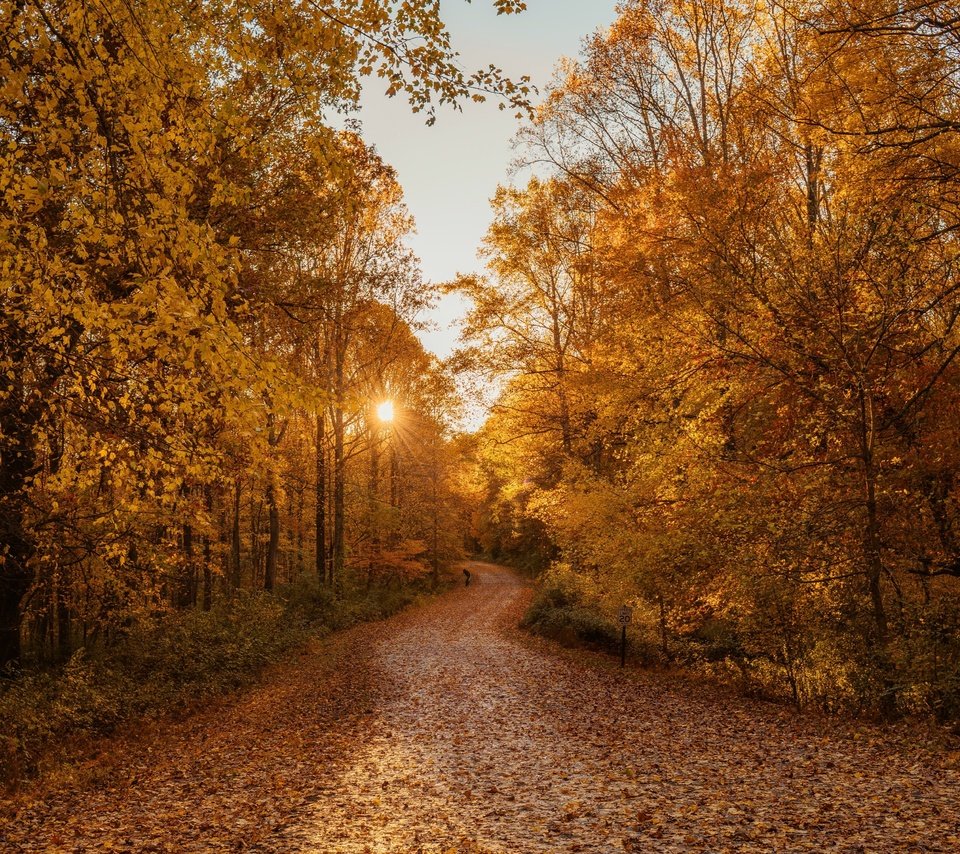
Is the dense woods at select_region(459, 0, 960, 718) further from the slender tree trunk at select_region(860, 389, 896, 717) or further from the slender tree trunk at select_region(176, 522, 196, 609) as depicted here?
the slender tree trunk at select_region(176, 522, 196, 609)

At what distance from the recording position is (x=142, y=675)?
1077 centimetres

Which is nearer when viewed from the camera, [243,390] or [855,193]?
[243,390]

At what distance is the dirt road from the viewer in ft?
18.1

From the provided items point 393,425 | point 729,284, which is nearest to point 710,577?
point 729,284

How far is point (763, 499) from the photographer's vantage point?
998cm

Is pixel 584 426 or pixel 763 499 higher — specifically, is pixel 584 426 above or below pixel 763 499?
above

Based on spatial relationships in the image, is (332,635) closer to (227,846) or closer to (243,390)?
(227,846)

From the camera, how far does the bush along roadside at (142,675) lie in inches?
314

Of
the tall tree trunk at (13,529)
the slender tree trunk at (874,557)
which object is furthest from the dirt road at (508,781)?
the tall tree trunk at (13,529)

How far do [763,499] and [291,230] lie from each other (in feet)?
28.0

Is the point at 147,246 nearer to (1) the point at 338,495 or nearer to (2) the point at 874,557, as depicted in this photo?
(2) the point at 874,557

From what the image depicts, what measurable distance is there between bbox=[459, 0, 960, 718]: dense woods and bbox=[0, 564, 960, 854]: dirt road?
1.77 metres

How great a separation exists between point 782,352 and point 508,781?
23.6 feet

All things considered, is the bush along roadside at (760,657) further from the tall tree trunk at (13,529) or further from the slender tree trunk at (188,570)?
the tall tree trunk at (13,529)
